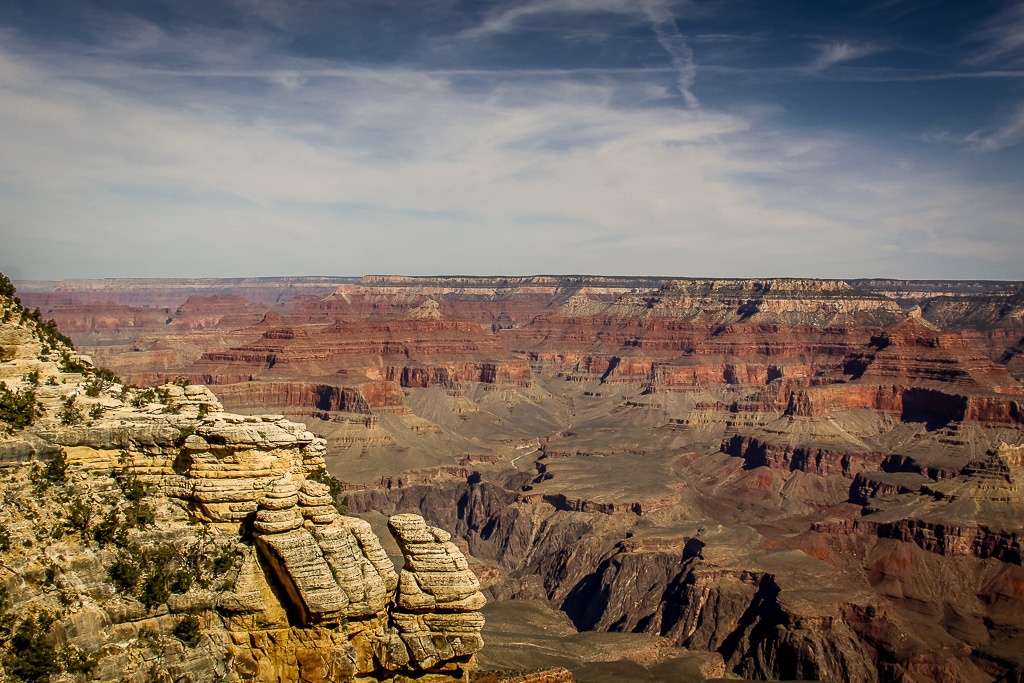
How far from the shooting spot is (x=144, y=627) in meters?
20.4

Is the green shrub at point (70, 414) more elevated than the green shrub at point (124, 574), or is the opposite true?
the green shrub at point (70, 414)

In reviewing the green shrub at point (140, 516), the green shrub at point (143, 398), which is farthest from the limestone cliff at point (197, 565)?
the green shrub at point (143, 398)

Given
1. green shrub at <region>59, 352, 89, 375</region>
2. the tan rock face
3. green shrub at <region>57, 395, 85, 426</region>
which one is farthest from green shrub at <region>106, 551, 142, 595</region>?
green shrub at <region>59, 352, 89, 375</region>

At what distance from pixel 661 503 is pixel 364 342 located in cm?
9211

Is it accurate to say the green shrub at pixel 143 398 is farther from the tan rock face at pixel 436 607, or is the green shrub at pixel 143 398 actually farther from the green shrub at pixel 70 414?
the tan rock face at pixel 436 607

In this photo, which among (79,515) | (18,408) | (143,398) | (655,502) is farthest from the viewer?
(655,502)

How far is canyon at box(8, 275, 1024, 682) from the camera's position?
23.6 m

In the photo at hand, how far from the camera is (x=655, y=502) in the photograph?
10294cm

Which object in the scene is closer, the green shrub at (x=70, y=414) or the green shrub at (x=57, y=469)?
the green shrub at (x=57, y=469)

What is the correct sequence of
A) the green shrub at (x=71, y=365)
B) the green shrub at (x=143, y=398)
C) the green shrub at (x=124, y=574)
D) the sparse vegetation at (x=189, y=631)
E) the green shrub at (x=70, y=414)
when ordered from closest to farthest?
1. the sparse vegetation at (x=189, y=631)
2. the green shrub at (x=124, y=574)
3. the green shrub at (x=70, y=414)
4. the green shrub at (x=143, y=398)
5. the green shrub at (x=71, y=365)

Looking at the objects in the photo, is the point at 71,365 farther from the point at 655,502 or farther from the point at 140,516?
the point at 655,502

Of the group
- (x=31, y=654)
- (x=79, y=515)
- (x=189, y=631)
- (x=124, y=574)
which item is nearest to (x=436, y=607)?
(x=189, y=631)

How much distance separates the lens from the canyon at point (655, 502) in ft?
77.4

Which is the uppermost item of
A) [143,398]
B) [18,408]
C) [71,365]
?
[71,365]
